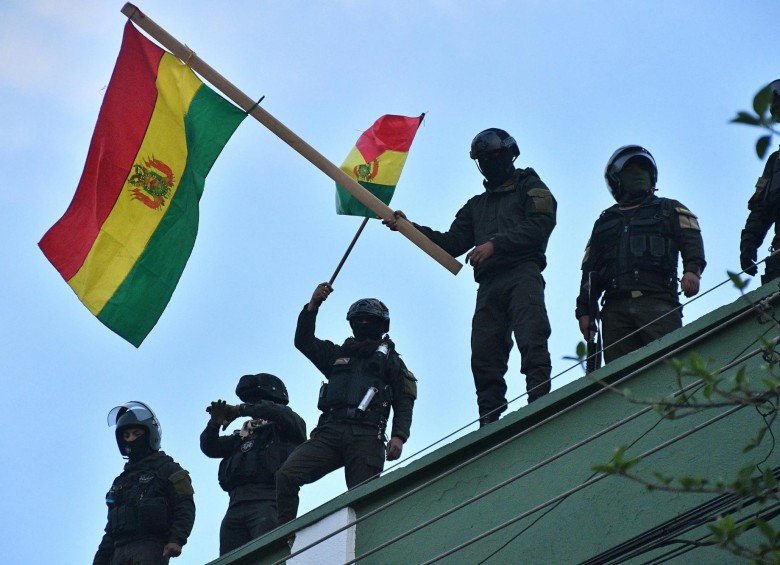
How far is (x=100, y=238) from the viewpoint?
8.90 meters

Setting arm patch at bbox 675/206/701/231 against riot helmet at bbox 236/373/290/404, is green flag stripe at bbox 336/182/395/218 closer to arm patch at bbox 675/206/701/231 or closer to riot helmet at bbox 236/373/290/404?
riot helmet at bbox 236/373/290/404

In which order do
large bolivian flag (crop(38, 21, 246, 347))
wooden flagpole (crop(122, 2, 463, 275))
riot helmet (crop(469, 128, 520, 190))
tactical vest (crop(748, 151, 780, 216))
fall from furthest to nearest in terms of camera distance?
1. wooden flagpole (crop(122, 2, 463, 275))
2. large bolivian flag (crop(38, 21, 246, 347))
3. riot helmet (crop(469, 128, 520, 190))
4. tactical vest (crop(748, 151, 780, 216))

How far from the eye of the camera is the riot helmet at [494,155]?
8.53 metres

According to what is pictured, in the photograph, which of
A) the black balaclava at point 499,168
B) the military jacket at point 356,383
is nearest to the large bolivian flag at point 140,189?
the military jacket at point 356,383

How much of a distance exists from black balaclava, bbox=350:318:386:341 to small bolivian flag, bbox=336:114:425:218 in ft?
3.63

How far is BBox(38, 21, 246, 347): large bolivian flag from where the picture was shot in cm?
877

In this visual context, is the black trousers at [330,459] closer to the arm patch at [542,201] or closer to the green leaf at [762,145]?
the arm patch at [542,201]

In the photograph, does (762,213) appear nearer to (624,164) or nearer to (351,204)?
(624,164)

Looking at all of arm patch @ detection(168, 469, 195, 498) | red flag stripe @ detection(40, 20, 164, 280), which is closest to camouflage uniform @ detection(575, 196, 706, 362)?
arm patch @ detection(168, 469, 195, 498)

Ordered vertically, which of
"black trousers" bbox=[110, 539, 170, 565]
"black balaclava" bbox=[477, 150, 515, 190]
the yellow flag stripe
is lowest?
"black trousers" bbox=[110, 539, 170, 565]

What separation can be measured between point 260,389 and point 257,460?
→ 72 centimetres

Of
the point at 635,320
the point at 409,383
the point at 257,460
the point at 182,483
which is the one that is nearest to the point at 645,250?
the point at 635,320

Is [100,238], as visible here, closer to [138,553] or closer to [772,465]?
[138,553]

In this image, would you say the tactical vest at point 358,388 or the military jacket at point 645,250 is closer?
the military jacket at point 645,250
